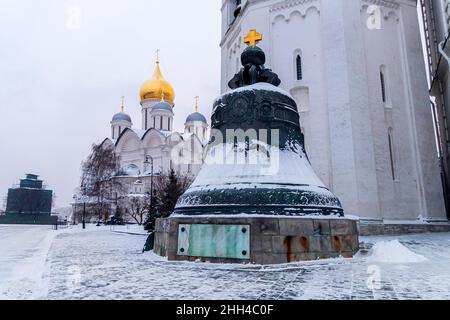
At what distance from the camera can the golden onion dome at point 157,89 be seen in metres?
45.4

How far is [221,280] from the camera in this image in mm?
3939

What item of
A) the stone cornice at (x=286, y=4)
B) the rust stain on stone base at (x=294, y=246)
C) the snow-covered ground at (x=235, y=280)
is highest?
the stone cornice at (x=286, y=4)

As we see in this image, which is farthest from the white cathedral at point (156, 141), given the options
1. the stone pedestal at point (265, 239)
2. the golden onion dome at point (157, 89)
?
the stone pedestal at point (265, 239)

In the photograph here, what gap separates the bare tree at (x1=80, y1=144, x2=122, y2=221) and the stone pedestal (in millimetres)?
29276

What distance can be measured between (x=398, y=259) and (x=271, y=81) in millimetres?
3754

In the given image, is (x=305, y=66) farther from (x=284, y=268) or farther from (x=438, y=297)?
(x=438, y=297)

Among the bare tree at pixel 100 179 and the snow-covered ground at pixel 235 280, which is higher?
the bare tree at pixel 100 179

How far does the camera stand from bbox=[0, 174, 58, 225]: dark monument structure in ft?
139

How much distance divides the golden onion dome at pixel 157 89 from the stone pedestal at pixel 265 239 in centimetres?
4102

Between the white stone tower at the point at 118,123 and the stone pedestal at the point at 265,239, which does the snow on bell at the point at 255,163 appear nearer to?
the stone pedestal at the point at 265,239

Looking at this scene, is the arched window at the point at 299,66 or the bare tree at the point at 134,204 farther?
the bare tree at the point at 134,204

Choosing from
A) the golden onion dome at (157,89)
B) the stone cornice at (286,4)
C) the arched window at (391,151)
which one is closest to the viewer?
the arched window at (391,151)

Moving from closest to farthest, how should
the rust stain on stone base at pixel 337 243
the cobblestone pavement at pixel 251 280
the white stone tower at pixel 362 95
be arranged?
the cobblestone pavement at pixel 251 280 < the rust stain on stone base at pixel 337 243 < the white stone tower at pixel 362 95
